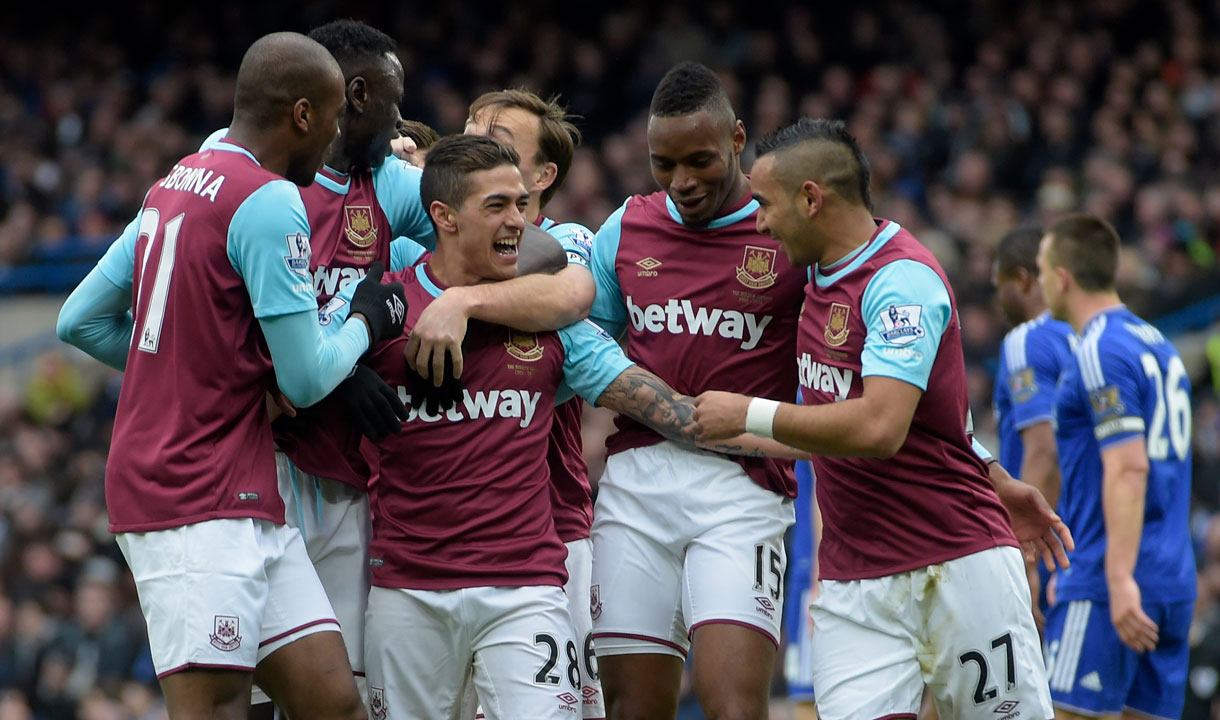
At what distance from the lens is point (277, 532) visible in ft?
14.5

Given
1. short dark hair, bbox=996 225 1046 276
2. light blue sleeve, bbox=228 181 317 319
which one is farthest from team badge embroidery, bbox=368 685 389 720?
short dark hair, bbox=996 225 1046 276

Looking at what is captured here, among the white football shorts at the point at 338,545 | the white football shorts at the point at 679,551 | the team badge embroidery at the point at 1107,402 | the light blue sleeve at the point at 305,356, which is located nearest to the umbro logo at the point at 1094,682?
the team badge embroidery at the point at 1107,402

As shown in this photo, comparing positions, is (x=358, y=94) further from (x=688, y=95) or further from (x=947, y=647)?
(x=947, y=647)

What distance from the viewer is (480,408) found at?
183 inches

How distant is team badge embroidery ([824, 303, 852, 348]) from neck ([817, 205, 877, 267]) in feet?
0.57

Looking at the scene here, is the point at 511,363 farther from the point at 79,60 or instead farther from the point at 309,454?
the point at 79,60

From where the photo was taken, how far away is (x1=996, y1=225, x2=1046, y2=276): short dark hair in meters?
7.56

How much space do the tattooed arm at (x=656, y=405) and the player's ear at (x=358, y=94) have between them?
4.31ft

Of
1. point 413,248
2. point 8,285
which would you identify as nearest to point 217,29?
point 8,285

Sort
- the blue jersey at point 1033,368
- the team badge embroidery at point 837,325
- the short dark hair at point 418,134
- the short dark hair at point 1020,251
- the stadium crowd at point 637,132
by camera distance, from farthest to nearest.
Result: 1. the stadium crowd at point 637,132
2. the short dark hair at point 1020,251
3. the blue jersey at point 1033,368
4. the short dark hair at point 418,134
5. the team badge embroidery at point 837,325

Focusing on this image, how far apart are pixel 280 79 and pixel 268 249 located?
531 millimetres

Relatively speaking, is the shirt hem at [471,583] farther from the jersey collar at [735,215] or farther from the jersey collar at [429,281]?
the jersey collar at [735,215]

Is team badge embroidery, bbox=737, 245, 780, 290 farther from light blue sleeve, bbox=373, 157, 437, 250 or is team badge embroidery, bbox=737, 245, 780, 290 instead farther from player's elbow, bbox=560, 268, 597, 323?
light blue sleeve, bbox=373, 157, 437, 250

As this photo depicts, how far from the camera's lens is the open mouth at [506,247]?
4.73 meters
